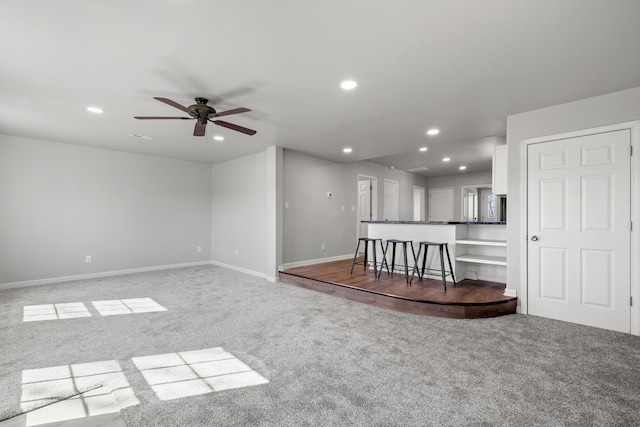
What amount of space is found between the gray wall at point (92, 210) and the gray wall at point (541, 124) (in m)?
6.29

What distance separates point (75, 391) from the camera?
6.38 ft

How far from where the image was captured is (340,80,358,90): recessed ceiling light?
9.23 feet

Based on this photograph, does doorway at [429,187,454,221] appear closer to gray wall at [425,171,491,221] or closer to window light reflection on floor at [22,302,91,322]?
gray wall at [425,171,491,221]

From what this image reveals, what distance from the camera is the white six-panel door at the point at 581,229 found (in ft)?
9.78

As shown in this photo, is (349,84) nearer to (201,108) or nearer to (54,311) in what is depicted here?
(201,108)

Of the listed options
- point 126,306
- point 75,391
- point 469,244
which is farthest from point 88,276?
point 469,244

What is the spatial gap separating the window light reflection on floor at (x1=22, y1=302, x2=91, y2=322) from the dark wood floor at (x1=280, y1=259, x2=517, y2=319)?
9.38 ft

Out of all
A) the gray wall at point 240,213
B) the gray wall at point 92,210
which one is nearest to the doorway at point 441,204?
the gray wall at point 240,213

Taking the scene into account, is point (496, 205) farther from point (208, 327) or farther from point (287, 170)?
point (208, 327)

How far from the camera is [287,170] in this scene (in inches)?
223

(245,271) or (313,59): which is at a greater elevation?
(313,59)

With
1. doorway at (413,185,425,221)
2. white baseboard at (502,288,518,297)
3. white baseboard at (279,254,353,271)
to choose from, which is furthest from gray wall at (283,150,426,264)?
white baseboard at (502,288,518,297)

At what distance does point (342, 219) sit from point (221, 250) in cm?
299

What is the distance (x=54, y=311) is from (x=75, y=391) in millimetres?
2333
